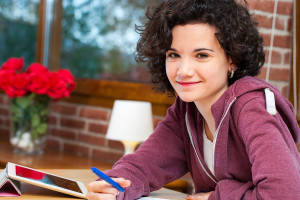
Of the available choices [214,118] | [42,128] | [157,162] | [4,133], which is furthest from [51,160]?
[214,118]

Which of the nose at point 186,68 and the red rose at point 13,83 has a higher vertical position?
the nose at point 186,68

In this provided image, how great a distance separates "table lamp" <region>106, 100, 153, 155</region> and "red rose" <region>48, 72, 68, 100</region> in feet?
1.67

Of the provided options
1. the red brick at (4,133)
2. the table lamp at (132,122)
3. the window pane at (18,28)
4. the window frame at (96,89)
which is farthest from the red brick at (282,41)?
the red brick at (4,133)

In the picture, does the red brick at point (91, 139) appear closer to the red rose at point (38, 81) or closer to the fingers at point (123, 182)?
the red rose at point (38, 81)

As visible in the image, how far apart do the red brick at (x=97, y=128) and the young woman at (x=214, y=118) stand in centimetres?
111

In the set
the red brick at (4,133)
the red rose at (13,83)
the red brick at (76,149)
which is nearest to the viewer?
the red rose at (13,83)

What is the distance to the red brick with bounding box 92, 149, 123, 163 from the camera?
2558mm

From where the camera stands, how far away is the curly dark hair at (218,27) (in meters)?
1.34

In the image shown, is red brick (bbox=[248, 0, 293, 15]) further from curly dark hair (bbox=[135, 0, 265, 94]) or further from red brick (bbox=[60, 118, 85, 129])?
red brick (bbox=[60, 118, 85, 129])

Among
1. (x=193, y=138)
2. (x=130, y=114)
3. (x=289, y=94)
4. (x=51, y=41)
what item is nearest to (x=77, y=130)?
(x=51, y=41)

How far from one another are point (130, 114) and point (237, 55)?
80 cm

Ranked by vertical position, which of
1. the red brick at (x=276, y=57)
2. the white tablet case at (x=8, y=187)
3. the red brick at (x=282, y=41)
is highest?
the red brick at (x=282, y=41)

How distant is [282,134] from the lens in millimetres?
1172

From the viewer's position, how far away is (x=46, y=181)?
1.24 meters
